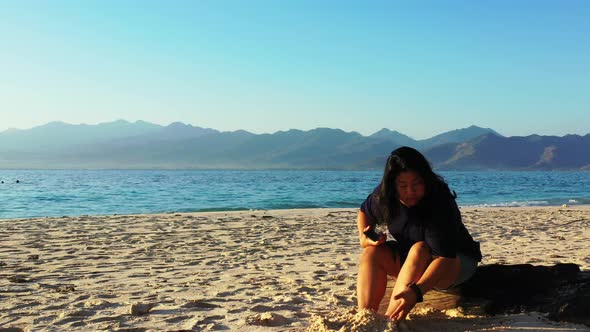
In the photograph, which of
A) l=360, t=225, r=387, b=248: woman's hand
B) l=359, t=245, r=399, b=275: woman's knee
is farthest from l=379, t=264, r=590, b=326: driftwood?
l=360, t=225, r=387, b=248: woman's hand

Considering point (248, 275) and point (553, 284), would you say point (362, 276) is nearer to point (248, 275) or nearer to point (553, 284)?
point (553, 284)

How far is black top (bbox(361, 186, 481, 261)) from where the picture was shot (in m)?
3.61

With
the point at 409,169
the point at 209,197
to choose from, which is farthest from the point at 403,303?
the point at 209,197

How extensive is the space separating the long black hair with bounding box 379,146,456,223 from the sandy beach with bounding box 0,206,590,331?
890 millimetres

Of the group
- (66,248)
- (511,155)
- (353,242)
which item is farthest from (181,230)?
(511,155)

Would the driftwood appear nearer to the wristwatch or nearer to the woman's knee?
the woman's knee

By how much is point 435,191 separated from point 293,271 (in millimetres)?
3000

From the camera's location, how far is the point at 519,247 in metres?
8.38

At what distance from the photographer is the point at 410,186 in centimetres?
362

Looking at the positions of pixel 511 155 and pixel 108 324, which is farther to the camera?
pixel 511 155

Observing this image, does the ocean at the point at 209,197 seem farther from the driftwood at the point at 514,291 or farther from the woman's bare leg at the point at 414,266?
the woman's bare leg at the point at 414,266

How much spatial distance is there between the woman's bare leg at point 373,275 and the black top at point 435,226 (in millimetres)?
209

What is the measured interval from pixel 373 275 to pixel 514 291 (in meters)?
1.34

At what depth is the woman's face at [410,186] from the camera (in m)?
3.60
